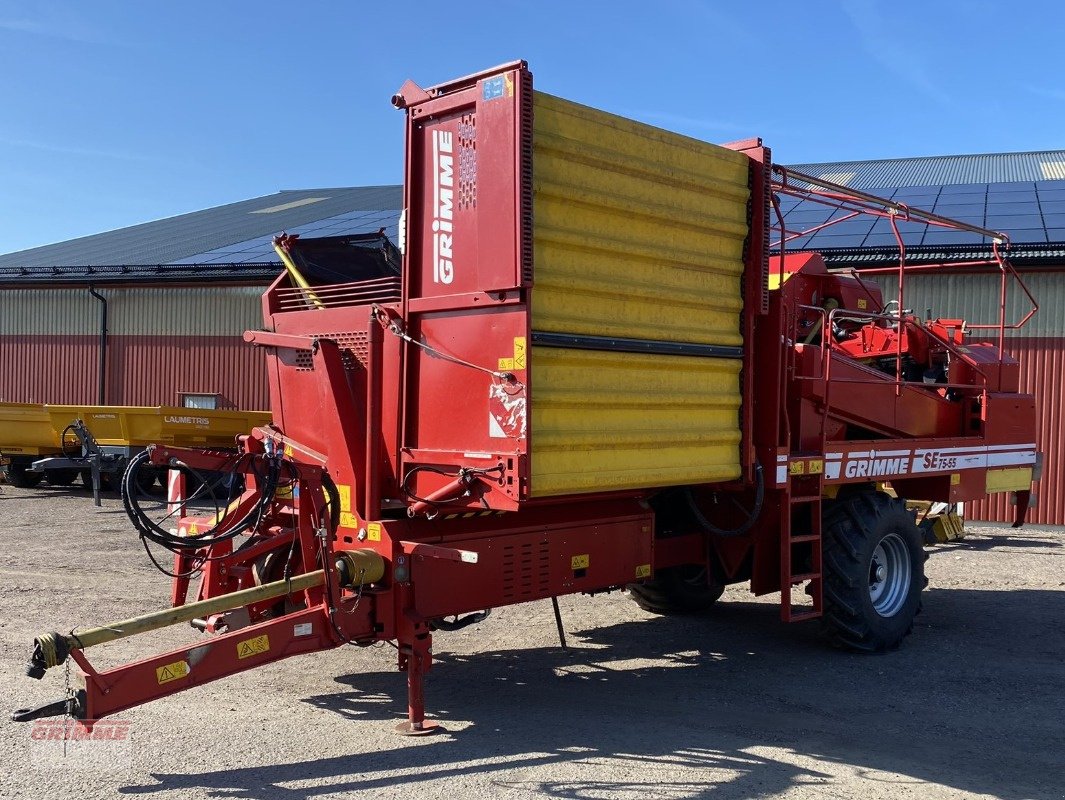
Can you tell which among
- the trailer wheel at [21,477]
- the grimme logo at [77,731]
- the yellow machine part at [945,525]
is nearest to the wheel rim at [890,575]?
the yellow machine part at [945,525]

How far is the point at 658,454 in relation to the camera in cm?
585

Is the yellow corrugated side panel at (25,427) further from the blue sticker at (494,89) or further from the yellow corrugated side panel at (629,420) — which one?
the blue sticker at (494,89)

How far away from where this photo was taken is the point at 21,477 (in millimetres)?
19031

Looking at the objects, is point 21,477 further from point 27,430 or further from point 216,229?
point 216,229

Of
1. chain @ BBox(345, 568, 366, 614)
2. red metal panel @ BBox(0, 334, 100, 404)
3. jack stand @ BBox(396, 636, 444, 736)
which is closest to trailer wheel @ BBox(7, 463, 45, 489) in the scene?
red metal panel @ BBox(0, 334, 100, 404)

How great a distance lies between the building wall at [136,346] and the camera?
2047 centimetres

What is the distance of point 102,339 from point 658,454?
18.9 m

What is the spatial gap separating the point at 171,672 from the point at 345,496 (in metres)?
1.41

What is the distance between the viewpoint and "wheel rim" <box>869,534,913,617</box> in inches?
303

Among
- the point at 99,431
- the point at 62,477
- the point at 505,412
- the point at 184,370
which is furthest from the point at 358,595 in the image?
the point at 184,370

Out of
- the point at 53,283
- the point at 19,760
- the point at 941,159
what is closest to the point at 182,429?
the point at 53,283

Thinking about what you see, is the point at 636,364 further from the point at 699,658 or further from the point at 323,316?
the point at 699,658

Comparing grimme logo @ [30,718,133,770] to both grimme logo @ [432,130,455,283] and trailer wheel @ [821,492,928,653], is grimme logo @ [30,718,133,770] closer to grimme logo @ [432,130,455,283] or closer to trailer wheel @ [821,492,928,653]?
grimme logo @ [432,130,455,283]

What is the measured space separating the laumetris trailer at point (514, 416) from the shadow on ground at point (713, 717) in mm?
455
